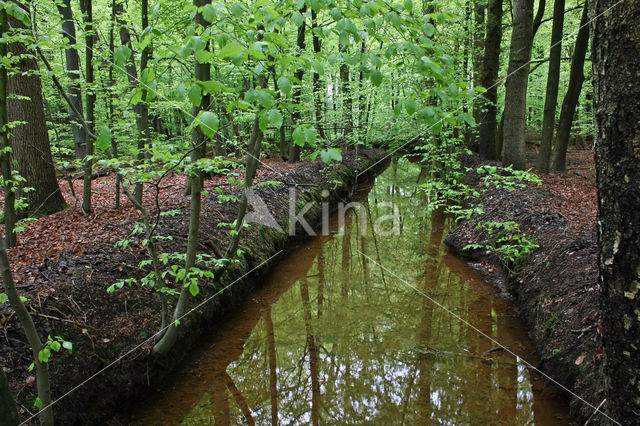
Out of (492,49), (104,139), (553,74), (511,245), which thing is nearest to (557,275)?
(511,245)

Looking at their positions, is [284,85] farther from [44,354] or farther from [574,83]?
[574,83]

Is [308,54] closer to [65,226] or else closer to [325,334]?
[325,334]

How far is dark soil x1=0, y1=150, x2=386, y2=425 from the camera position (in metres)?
2.91

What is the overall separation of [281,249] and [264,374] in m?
3.43

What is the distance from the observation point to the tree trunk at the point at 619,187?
4.72 ft

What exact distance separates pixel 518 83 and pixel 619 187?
27.2ft

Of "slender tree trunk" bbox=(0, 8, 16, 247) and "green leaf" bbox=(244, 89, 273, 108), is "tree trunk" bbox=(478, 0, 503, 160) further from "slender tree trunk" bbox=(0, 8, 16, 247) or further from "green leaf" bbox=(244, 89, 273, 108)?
"slender tree trunk" bbox=(0, 8, 16, 247)

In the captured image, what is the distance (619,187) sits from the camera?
1488 mm

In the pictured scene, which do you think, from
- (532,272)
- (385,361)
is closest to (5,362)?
(385,361)

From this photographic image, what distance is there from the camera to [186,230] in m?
5.45

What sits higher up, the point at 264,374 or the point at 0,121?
the point at 0,121

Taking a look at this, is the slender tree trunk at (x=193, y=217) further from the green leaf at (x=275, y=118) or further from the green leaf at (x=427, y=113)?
the green leaf at (x=427, y=113)

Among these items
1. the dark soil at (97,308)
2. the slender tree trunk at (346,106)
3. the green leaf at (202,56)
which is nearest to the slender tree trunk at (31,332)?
the dark soil at (97,308)

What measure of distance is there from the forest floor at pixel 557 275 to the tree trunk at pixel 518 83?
1.11 meters
